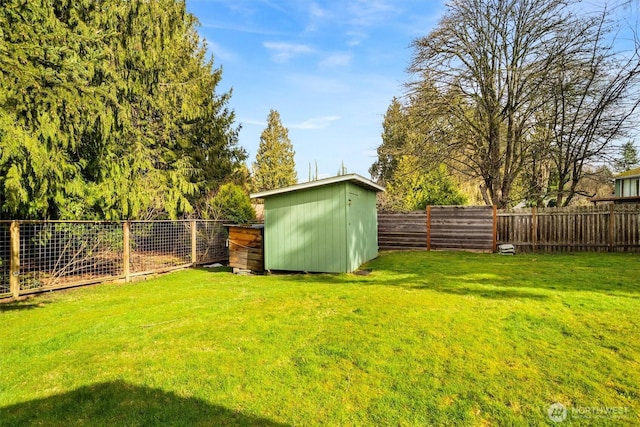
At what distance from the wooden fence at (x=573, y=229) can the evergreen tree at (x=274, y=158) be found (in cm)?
2192

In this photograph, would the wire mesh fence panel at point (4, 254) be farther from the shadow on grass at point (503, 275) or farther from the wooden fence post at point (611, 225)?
the wooden fence post at point (611, 225)

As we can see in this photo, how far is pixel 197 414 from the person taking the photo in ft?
7.20

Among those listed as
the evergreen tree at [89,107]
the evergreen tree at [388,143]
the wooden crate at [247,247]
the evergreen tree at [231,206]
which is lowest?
the wooden crate at [247,247]

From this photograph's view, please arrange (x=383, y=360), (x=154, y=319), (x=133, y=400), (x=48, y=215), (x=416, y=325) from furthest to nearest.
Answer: (x=48, y=215), (x=154, y=319), (x=416, y=325), (x=383, y=360), (x=133, y=400)

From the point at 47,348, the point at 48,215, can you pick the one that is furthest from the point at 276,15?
the point at 47,348

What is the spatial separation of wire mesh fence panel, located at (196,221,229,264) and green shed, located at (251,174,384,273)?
8.68 feet

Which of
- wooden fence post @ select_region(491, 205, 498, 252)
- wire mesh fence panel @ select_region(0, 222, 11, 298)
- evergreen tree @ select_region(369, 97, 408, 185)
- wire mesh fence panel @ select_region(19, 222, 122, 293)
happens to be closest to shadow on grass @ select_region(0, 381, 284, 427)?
wire mesh fence panel @ select_region(0, 222, 11, 298)

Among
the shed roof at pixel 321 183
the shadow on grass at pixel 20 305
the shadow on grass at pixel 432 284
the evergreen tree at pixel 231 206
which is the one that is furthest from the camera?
the evergreen tree at pixel 231 206

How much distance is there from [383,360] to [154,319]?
3.10 metres

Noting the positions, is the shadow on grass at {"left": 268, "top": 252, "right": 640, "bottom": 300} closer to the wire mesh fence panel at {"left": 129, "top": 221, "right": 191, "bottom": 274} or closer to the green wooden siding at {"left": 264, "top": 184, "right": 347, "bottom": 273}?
the green wooden siding at {"left": 264, "top": 184, "right": 347, "bottom": 273}

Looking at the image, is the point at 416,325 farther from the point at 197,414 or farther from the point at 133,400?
the point at 133,400

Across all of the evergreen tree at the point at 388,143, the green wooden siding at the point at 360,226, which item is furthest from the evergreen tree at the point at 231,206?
the evergreen tree at the point at 388,143

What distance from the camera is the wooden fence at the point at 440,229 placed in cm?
1020

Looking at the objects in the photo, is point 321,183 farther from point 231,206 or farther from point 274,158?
point 274,158
